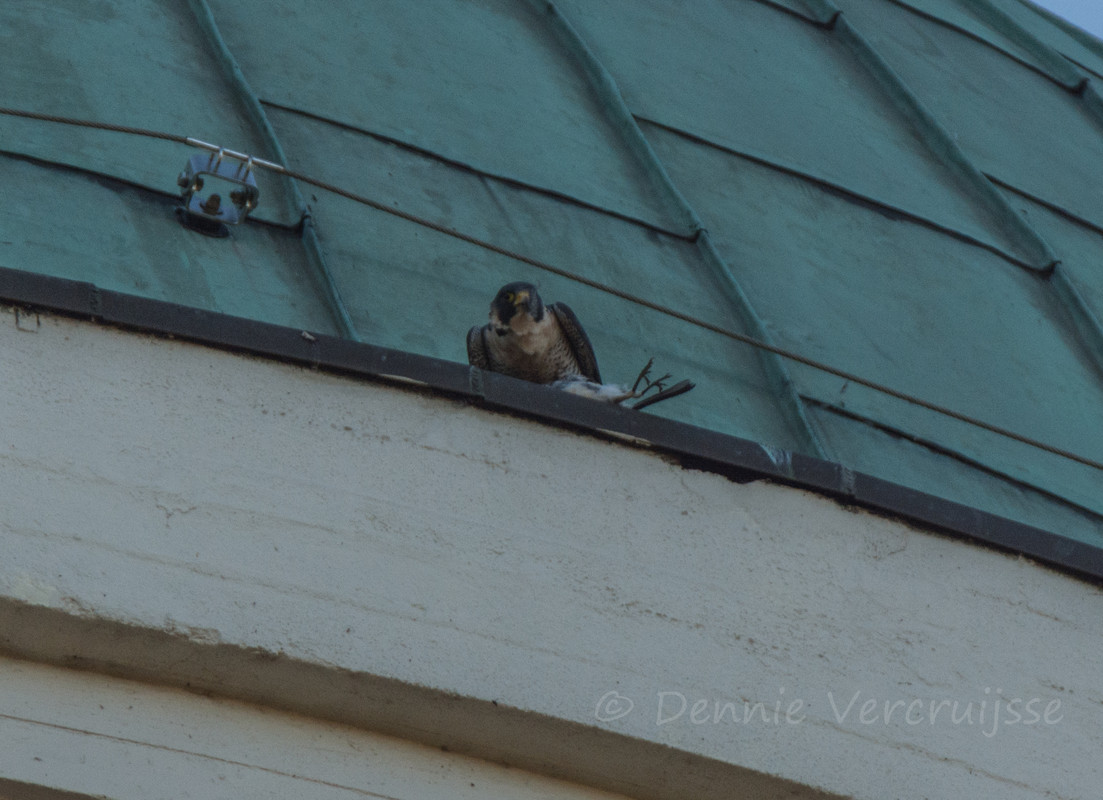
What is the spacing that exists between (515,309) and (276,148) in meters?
1.08

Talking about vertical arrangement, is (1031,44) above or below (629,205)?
above

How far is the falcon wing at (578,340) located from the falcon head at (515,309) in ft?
0.56

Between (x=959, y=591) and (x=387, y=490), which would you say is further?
(x=959, y=591)

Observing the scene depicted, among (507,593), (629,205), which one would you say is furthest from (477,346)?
(629,205)

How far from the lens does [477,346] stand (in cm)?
536

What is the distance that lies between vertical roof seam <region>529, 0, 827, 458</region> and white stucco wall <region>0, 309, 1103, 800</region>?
918mm

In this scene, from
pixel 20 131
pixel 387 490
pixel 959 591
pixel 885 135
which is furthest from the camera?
pixel 885 135

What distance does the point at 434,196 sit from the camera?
19.6 ft

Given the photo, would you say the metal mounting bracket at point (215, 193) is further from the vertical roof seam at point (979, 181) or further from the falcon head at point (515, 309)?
the vertical roof seam at point (979, 181)

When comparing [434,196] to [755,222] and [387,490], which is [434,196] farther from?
[387,490]

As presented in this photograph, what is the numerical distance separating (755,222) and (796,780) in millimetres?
2917

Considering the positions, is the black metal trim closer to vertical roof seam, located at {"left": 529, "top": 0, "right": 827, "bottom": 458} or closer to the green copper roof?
the green copper roof

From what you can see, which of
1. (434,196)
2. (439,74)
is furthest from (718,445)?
(439,74)

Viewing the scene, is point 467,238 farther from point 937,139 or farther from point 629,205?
point 937,139
